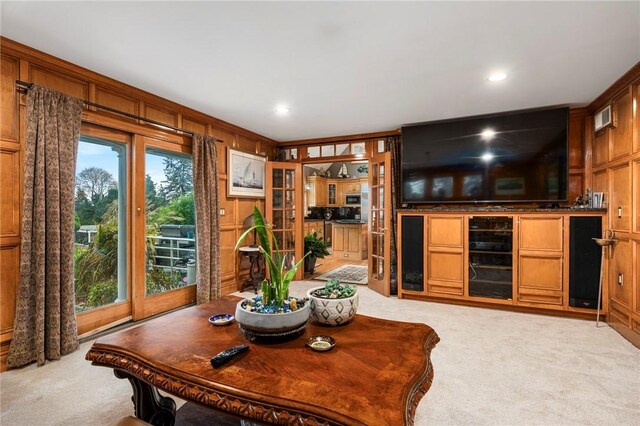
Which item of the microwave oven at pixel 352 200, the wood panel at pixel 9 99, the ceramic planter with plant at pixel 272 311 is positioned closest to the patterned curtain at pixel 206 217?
the wood panel at pixel 9 99

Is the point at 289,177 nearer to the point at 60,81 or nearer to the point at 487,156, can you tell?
the point at 487,156

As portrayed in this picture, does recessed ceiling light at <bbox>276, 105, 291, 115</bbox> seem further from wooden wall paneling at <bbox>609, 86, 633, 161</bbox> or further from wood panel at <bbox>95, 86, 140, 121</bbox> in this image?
wooden wall paneling at <bbox>609, 86, 633, 161</bbox>

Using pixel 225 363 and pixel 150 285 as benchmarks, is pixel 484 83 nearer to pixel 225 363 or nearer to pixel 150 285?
pixel 225 363

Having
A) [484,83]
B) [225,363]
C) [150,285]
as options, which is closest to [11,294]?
[150,285]

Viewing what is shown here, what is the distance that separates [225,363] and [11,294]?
7.15ft

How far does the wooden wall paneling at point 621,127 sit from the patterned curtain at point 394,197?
2334 mm

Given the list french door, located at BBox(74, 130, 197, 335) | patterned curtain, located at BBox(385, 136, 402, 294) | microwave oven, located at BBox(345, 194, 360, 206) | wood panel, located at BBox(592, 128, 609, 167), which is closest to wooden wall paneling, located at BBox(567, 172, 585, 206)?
wood panel, located at BBox(592, 128, 609, 167)

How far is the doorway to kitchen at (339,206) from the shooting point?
298 inches

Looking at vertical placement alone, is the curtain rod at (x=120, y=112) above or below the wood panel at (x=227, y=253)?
above

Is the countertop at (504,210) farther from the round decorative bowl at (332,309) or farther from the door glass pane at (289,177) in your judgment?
the round decorative bowl at (332,309)

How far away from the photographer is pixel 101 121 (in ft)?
9.31

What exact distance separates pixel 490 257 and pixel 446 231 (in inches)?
23.3

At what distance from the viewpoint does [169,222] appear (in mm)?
3715

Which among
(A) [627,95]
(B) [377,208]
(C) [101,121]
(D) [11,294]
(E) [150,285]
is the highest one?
(A) [627,95]
